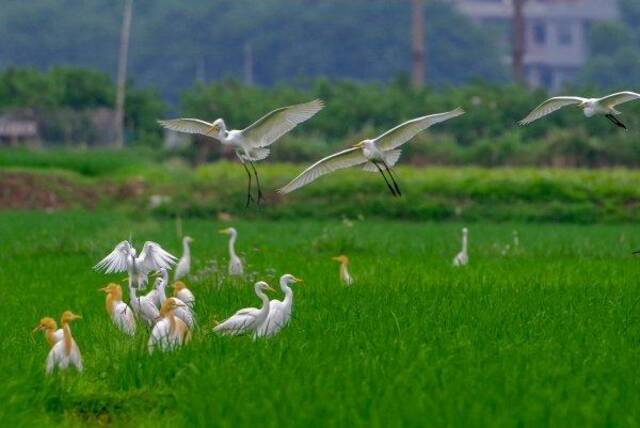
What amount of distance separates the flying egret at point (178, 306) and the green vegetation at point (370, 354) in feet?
0.38

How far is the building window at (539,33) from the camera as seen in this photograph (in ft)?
311

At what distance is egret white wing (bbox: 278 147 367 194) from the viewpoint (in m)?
11.2

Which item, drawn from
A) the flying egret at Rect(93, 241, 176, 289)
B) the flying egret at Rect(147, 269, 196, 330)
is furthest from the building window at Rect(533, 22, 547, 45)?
the flying egret at Rect(93, 241, 176, 289)

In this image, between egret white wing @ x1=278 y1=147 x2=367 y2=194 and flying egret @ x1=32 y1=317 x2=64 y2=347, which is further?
egret white wing @ x1=278 y1=147 x2=367 y2=194

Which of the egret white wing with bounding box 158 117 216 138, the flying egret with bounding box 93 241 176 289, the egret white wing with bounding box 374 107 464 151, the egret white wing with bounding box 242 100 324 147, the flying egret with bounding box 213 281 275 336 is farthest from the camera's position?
the egret white wing with bounding box 158 117 216 138

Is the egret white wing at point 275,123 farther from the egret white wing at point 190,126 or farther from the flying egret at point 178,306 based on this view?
the flying egret at point 178,306

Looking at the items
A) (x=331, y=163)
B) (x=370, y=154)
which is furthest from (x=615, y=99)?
(x=331, y=163)

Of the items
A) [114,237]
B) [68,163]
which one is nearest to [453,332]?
[114,237]

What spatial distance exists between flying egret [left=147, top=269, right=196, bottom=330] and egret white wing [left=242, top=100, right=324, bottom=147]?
1.07 m

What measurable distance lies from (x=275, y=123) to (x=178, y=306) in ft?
5.95

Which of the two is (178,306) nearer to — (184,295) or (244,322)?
(244,322)

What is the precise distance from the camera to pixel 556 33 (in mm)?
94562

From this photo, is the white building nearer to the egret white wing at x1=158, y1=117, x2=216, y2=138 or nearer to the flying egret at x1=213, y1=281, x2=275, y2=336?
the egret white wing at x1=158, y1=117, x2=216, y2=138

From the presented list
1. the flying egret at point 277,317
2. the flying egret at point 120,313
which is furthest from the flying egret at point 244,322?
the flying egret at point 120,313
